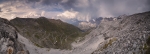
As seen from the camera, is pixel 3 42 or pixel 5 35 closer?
pixel 3 42

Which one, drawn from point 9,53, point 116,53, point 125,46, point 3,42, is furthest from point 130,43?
point 3,42

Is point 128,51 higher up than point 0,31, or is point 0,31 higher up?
point 0,31

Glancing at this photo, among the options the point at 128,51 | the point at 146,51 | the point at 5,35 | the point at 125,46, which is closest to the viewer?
the point at 146,51

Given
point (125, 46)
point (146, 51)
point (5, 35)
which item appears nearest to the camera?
point (146, 51)

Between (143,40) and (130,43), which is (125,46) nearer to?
(130,43)

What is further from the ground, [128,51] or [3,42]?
[3,42]

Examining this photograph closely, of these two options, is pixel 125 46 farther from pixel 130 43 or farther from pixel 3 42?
pixel 3 42

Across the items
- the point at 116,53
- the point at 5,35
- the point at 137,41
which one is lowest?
the point at 116,53

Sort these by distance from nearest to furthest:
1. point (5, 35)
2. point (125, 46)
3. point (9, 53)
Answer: point (125, 46) → point (9, 53) → point (5, 35)

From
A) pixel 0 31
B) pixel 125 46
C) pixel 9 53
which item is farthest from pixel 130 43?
pixel 0 31
